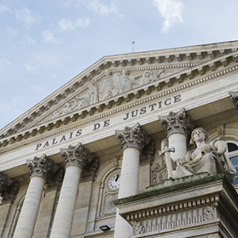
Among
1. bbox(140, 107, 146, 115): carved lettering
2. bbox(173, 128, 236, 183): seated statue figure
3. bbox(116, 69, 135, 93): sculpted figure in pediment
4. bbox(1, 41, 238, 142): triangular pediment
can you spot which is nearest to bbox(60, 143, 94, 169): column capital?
bbox(1, 41, 238, 142): triangular pediment

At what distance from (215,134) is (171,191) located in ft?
48.2

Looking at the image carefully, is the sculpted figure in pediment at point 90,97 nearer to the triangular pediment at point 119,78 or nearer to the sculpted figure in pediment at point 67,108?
the triangular pediment at point 119,78

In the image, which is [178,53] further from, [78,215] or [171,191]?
[171,191]

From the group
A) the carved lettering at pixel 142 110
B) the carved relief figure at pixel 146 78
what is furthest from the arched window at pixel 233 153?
the carved relief figure at pixel 146 78

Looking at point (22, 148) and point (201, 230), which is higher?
point (22, 148)

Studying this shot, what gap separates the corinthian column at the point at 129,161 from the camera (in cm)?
1736

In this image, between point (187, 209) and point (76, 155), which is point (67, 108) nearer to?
point (76, 155)

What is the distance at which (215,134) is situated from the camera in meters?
20.4

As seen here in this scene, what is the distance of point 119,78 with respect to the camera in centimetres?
2416

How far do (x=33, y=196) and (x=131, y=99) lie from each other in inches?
287

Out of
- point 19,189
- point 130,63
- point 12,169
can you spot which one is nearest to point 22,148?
point 12,169

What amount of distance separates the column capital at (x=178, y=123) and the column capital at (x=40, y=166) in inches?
289

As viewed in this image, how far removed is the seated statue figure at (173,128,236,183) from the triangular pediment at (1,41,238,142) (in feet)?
42.9

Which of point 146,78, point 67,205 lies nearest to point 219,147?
point 67,205
